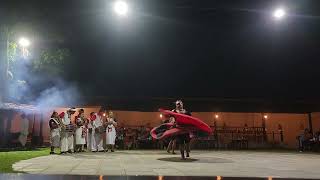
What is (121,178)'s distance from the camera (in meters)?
6.56

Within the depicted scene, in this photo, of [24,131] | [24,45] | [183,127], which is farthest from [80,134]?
[24,45]

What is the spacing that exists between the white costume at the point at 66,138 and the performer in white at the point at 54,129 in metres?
0.28

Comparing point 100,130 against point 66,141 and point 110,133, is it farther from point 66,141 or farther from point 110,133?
point 66,141

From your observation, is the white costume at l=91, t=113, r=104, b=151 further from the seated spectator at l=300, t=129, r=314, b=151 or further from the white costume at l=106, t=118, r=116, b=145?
the seated spectator at l=300, t=129, r=314, b=151

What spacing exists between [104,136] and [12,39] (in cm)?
713

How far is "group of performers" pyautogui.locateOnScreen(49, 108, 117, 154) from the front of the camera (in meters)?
15.3

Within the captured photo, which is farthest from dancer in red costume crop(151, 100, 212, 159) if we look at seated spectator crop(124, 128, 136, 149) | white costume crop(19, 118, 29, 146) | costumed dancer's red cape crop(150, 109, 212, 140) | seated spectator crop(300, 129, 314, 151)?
seated spectator crop(300, 129, 314, 151)

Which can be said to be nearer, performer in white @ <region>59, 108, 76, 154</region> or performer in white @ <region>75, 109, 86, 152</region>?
performer in white @ <region>59, 108, 76, 154</region>

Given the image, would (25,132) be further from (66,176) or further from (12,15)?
(66,176)

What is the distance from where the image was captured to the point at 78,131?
54.1 ft

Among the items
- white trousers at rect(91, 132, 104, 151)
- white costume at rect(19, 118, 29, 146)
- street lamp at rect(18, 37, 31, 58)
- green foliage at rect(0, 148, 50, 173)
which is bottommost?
green foliage at rect(0, 148, 50, 173)

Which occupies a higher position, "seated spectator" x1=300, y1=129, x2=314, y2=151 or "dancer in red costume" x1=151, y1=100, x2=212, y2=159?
"dancer in red costume" x1=151, y1=100, x2=212, y2=159

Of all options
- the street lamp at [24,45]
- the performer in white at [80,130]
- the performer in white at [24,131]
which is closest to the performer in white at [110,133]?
the performer in white at [80,130]

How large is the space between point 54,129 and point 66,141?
2.56 feet
